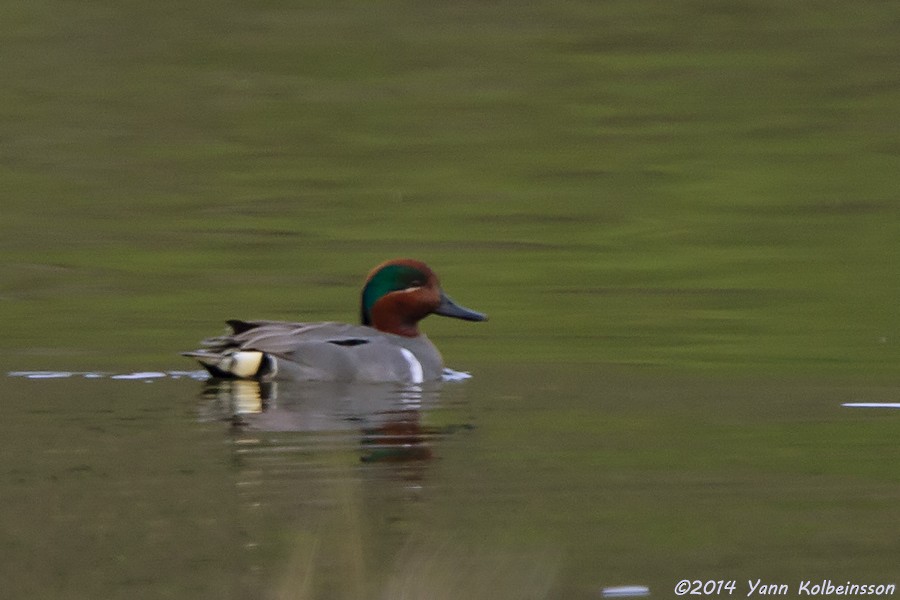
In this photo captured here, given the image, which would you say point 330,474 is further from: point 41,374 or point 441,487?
point 41,374

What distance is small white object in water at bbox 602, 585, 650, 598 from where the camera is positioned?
20.9 ft

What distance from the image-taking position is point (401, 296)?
12227 mm

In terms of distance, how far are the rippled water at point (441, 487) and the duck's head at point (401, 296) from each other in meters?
1.19

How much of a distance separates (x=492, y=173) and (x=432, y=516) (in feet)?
43.8

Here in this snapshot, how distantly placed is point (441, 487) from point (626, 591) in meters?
1.66

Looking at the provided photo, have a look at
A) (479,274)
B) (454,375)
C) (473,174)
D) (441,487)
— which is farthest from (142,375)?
(473,174)

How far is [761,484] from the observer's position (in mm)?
8031

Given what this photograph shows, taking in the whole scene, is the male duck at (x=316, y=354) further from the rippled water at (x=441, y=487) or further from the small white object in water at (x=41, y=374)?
the small white object in water at (x=41, y=374)

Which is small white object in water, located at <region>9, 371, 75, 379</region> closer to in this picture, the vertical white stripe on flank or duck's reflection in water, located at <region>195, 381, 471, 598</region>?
duck's reflection in water, located at <region>195, 381, 471, 598</region>

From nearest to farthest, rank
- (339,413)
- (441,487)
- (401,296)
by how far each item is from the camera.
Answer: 1. (441,487)
2. (339,413)
3. (401,296)

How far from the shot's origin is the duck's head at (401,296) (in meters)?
12.2

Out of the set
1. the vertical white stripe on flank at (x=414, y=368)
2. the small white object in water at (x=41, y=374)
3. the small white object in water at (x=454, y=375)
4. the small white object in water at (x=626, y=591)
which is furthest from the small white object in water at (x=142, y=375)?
the small white object in water at (x=626, y=591)

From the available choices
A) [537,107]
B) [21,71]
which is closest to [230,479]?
[537,107]

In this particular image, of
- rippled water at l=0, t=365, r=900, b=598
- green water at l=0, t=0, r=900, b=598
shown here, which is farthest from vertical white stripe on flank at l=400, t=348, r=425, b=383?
green water at l=0, t=0, r=900, b=598
